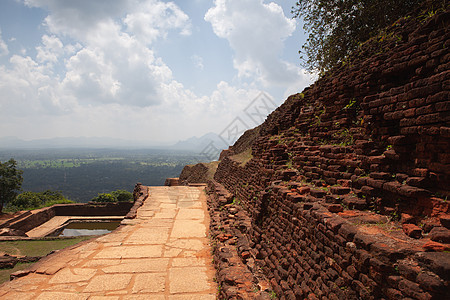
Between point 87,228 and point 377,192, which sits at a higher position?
point 377,192

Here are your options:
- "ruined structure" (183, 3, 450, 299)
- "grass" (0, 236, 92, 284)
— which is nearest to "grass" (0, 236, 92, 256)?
"grass" (0, 236, 92, 284)

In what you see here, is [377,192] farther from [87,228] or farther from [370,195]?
[87,228]

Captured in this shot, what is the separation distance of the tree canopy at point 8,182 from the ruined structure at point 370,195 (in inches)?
859

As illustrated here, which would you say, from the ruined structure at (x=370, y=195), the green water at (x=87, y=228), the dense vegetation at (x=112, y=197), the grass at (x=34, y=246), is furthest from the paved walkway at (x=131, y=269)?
the dense vegetation at (x=112, y=197)

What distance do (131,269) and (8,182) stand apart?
21041mm

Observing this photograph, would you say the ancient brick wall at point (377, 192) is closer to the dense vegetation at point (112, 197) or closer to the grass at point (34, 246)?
the grass at point (34, 246)

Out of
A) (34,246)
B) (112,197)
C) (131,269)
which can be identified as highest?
(131,269)

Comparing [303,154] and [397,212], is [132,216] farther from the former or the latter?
[397,212]

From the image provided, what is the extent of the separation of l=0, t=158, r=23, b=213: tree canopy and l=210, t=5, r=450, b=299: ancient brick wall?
2261 cm

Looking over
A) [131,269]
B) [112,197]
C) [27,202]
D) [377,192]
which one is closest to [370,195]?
[377,192]

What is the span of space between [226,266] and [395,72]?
3997 mm

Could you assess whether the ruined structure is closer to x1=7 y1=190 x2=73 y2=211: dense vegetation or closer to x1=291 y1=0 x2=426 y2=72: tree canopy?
x1=291 y1=0 x2=426 y2=72: tree canopy

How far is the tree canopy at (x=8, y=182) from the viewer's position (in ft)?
59.5

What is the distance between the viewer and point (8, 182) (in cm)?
1861
